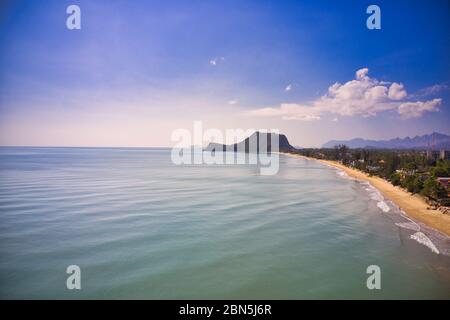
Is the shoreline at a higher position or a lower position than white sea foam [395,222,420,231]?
higher

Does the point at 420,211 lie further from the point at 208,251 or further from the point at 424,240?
the point at 208,251

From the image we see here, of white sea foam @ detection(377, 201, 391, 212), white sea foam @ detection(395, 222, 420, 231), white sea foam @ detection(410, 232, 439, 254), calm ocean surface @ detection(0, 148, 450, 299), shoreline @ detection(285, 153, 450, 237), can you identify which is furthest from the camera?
white sea foam @ detection(377, 201, 391, 212)

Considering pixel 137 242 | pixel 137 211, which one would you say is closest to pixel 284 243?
pixel 137 242

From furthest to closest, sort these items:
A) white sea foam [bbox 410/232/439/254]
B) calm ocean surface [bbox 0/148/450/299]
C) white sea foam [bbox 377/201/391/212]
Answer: white sea foam [bbox 377/201/391/212] < white sea foam [bbox 410/232/439/254] < calm ocean surface [bbox 0/148/450/299]

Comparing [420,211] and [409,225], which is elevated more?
[420,211]

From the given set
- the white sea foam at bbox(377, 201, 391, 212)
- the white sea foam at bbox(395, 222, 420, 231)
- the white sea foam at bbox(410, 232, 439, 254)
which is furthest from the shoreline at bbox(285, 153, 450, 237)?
the white sea foam at bbox(410, 232, 439, 254)

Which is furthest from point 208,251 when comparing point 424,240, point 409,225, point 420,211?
point 420,211

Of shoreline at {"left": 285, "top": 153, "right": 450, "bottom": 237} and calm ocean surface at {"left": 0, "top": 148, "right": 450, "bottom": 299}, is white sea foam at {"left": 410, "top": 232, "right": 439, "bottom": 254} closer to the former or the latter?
calm ocean surface at {"left": 0, "top": 148, "right": 450, "bottom": 299}

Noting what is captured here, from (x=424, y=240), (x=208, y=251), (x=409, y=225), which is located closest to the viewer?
(x=208, y=251)

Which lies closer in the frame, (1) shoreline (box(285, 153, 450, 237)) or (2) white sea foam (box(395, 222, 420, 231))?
(2) white sea foam (box(395, 222, 420, 231))

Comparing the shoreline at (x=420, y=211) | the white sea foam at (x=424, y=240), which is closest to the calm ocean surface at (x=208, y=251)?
the white sea foam at (x=424, y=240)

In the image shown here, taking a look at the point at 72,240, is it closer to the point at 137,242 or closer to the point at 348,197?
the point at 137,242
